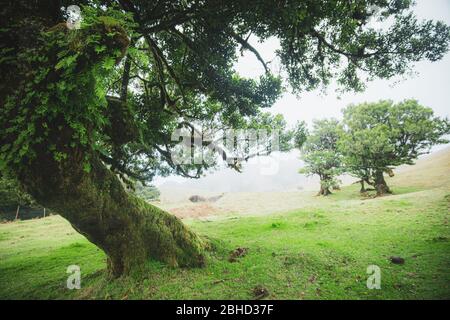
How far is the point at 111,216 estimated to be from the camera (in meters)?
5.30

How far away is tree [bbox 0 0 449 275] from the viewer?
358cm

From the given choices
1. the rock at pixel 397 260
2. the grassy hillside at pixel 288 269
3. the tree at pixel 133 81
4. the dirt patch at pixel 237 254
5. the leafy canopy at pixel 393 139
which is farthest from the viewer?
the leafy canopy at pixel 393 139

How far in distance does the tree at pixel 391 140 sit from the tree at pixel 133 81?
15.2 metres

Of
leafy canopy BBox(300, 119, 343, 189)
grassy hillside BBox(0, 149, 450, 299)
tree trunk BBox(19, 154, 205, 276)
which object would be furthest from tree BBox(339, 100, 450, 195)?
tree trunk BBox(19, 154, 205, 276)

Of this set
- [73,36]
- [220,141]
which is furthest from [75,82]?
[220,141]

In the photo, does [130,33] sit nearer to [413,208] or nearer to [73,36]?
[73,36]

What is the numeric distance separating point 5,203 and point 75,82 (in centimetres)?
3821

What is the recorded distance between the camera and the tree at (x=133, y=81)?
3.58 m

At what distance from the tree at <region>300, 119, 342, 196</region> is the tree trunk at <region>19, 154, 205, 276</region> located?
2241 cm

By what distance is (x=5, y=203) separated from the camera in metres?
30.6

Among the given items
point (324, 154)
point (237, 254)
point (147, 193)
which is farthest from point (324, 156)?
→ point (147, 193)

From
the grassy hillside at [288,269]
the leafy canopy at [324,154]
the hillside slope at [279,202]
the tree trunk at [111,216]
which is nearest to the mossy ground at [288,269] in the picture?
the grassy hillside at [288,269]

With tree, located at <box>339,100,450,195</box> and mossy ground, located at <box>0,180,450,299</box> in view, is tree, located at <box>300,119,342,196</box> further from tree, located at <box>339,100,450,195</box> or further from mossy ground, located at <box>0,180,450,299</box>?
mossy ground, located at <box>0,180,450,299</box>

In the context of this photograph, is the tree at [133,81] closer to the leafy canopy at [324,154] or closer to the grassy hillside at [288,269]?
the grassy hillside at [288,269]
